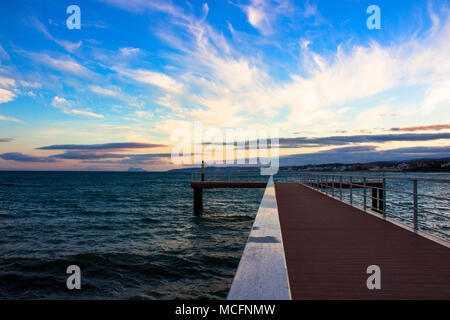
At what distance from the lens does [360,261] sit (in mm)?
3900

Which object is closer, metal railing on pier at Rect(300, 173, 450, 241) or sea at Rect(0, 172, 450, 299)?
metal railing on pier at Rect(300, 173, 450, 241)

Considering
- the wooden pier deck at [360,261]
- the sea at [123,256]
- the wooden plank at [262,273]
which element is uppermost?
the wooden plank at [262,273]

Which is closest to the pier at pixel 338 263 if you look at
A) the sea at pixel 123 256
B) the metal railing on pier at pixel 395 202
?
the metal railing on pier at pixel 395 202

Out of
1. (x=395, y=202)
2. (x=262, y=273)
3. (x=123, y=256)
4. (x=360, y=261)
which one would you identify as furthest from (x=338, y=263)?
(x=123, y=256)

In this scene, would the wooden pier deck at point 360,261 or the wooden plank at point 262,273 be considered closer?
the wooden plank at point 262,273

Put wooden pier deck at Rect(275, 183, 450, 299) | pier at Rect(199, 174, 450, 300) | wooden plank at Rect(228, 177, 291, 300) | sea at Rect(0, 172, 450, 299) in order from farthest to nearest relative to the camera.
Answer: sea at Rect(0, 172, 450, 299), wooden pier deck at Rect(275, 183, 450, 299), pier at Rect(199, 174, 450, 300), wooden plank at Rect(228, 177, 291, 300)

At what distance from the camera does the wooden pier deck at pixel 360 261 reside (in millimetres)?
2922

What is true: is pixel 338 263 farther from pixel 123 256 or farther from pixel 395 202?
pixel 123 256

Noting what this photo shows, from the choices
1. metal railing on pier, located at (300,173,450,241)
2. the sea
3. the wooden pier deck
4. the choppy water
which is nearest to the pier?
the wooden pier deck

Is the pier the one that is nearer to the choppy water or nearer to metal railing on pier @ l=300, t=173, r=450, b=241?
metal railing on pier @ l=300, t=173, r=450, b=241

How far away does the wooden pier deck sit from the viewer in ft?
9.59

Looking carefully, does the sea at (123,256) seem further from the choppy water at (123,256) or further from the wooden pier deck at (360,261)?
the wooden pier deck at (360,261)

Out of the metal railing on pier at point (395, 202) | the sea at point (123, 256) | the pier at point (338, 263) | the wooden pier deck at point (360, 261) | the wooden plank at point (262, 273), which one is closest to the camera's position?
the wooden plank at point (262, 273)
